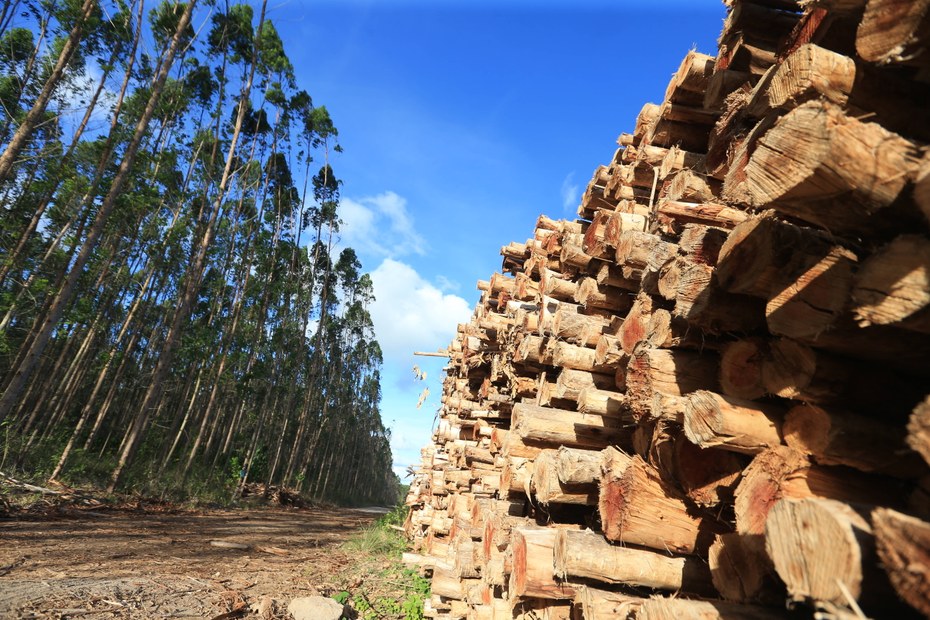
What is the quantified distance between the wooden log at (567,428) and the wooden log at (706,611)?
1.43m

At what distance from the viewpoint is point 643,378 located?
225 centimetres

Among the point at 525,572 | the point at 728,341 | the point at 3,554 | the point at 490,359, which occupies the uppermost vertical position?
the point at 490,359

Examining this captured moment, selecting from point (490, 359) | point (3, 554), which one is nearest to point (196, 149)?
point (3, 554)

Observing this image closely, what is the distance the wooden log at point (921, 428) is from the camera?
1.02 m

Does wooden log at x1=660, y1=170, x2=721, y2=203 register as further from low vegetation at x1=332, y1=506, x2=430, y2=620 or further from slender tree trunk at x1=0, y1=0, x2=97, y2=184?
slender tree trunk at x1=0, y1=0, x2=97, y2=184

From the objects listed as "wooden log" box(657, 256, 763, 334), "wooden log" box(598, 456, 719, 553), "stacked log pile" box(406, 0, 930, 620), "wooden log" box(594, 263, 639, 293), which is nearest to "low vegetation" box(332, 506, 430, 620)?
"stacked log pile" box(406, 0, 930, 620)

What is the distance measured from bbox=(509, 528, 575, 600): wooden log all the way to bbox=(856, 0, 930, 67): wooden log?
237 cm

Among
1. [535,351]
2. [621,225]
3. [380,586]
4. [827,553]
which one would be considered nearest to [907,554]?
[827,553]

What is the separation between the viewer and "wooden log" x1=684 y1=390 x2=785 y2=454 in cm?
161

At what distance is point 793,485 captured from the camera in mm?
1530

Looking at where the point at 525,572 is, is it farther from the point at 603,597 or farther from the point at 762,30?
the point at 762,30

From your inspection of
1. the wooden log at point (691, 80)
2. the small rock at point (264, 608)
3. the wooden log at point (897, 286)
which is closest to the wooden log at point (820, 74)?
the wooden log at point (897, 286)

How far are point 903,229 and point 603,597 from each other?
1.81 m

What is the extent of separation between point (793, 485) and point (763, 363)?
1.43 feet
